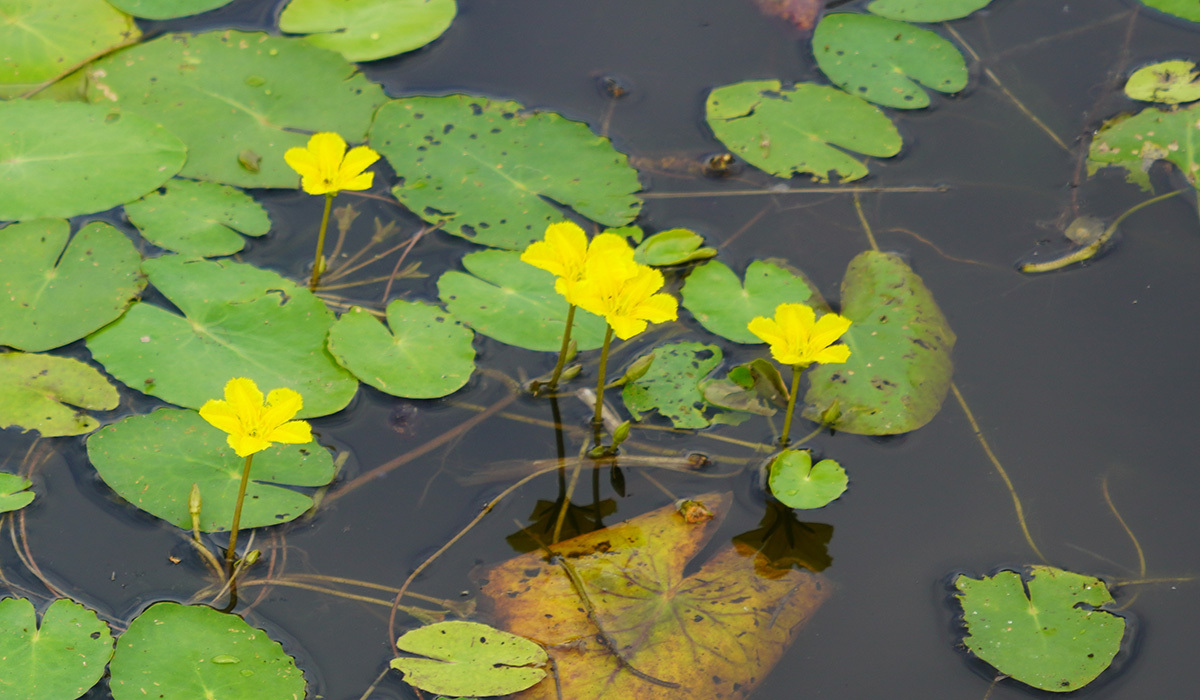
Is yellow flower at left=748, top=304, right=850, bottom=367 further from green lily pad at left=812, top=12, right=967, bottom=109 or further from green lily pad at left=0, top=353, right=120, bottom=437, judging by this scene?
green lily pad at left=0, top=353, right=120, bottom=437

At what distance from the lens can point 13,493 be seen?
2322 millimetres

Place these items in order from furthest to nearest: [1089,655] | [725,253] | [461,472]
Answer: [725,253]
[461,472]
[1089,655]

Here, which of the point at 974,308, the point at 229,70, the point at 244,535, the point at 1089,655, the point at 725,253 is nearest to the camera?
the point at 1089,655

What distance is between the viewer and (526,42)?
11.3 ft

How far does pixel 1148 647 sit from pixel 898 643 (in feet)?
1.90

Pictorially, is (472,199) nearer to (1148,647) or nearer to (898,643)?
(898,643)

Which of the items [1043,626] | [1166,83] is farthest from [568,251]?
[1166,83]

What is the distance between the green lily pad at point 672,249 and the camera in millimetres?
2857

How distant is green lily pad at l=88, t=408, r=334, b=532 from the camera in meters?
2.32

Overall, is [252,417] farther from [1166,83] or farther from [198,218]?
[1166,83]

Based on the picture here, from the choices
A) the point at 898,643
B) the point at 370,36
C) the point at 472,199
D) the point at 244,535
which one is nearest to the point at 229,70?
the point at 370,36

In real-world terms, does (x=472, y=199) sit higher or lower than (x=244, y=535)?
higher

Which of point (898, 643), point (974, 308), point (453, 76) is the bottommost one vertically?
point (898, 643)

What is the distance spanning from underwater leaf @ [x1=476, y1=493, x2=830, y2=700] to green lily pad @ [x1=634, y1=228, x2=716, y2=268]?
792 mm
